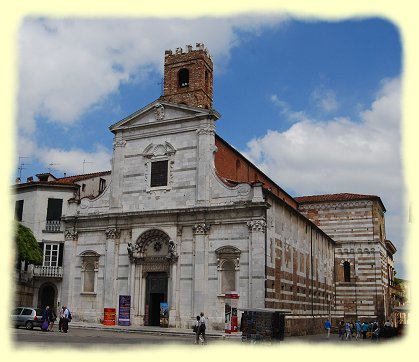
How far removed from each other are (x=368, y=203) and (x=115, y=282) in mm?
26080

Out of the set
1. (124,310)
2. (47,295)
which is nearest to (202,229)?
(124,310)

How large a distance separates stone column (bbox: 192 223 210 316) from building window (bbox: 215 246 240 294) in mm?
822

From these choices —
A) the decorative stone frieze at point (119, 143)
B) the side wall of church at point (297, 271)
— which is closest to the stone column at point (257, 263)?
the side wall of church at point (297, 271)

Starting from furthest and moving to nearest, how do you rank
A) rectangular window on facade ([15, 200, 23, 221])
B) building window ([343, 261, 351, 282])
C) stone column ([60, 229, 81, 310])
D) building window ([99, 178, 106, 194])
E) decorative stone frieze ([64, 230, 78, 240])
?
building window ([343, 261, 351, 282]) < building window ([99, 178, 106, 194]) < rectangular window on facade ([15, 200, 23, 221]) < decorative stone frieze ([64, 230, 78, 240]) < stone column ([60, 229, 81, 310])

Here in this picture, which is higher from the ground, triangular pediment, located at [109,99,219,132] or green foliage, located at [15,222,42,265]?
triangular pediment, located at [109,99,219,132]

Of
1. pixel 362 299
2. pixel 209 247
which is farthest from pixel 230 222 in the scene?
pixel 362 299

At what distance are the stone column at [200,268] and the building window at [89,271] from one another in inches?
277

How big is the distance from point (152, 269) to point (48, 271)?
885 centimetres

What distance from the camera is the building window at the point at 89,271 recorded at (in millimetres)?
32250

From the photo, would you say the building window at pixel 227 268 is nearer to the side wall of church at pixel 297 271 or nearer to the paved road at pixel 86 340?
the side wall of church at pixel 297 271

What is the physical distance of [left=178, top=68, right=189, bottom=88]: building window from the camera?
35300 mm

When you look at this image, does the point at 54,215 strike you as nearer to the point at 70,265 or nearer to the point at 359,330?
the point at 70,265

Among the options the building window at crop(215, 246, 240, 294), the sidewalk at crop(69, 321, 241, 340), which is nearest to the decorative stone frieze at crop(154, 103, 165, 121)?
the building window at crop(215, 246, 240, 294)

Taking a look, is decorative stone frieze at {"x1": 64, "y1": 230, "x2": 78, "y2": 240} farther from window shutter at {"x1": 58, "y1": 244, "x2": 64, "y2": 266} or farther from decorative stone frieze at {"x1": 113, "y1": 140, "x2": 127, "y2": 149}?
decorative stone frieze at {"x1": 113, "y1": 140, "x2": 127, "y2": 149}
